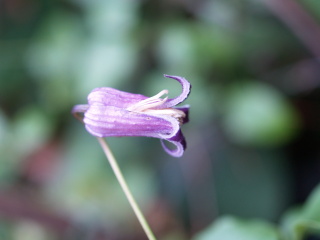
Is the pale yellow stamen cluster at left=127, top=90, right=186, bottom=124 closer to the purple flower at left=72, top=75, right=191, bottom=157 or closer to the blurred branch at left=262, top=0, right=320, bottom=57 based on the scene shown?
the purple flower at left=72, top=75, right=191, bottom=157

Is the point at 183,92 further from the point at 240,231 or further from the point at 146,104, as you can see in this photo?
the point at 240,231

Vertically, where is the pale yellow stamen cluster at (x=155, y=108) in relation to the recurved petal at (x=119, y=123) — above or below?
above

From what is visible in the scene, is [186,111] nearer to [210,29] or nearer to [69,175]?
[210,29]

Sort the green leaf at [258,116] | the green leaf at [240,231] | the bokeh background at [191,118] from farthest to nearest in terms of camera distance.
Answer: the bokeh background at [191,118], the green leaf at [258,116], the green leaf at [240,231]

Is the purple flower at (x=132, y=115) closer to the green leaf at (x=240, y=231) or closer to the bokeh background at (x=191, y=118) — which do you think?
the green leaf at (x=240, y=231)

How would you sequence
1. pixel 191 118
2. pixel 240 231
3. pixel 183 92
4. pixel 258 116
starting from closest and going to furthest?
pixel 183 92 → pixel 240 231 → pixel 258 116 → pixel 191 118

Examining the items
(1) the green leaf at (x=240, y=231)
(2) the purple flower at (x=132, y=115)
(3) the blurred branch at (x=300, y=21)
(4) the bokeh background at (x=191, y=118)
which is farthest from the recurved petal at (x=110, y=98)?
(3) the blurred branch at (x=300, y=21)

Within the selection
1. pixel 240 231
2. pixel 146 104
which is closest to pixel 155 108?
pixel 146 104

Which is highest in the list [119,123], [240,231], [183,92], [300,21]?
[300,21]
